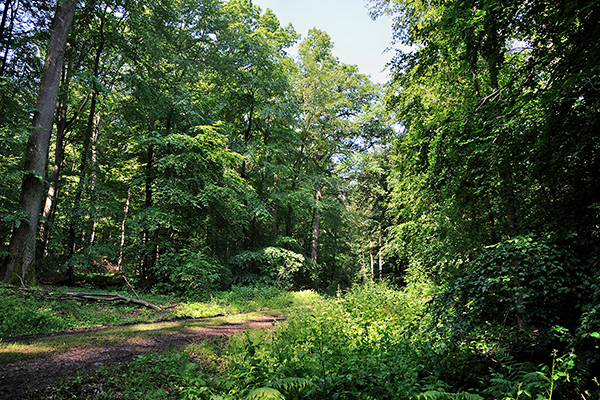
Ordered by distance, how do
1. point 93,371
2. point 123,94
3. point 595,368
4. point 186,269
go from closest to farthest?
point 595,368, point 93,371, point 186,269, point 123,94

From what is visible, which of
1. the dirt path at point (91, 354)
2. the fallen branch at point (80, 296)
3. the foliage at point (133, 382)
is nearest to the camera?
the foliage at point (133, 382)

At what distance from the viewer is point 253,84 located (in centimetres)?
1705

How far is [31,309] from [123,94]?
11.0m

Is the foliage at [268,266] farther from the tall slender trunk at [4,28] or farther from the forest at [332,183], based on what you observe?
the tall slender trunk at [4,28]

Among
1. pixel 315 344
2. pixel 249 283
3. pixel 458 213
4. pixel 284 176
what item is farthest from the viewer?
pixel 284 176

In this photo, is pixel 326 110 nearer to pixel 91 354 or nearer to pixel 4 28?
pixel 4 28

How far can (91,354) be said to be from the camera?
421cm

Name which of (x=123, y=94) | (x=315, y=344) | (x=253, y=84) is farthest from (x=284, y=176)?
(x=315, y=344)

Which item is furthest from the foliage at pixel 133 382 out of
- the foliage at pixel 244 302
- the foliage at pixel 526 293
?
the foliage at pixel 244 302

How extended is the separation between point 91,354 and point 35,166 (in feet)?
24.1

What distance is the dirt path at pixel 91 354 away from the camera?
3.23 meters

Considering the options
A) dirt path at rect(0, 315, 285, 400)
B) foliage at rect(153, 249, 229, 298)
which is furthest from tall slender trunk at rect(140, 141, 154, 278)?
dirt path at rect(0, 315, 285, 400)

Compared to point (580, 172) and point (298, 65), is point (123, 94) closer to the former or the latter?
point (298, 65)

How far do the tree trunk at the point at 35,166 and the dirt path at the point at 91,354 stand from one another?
456 centimetres
